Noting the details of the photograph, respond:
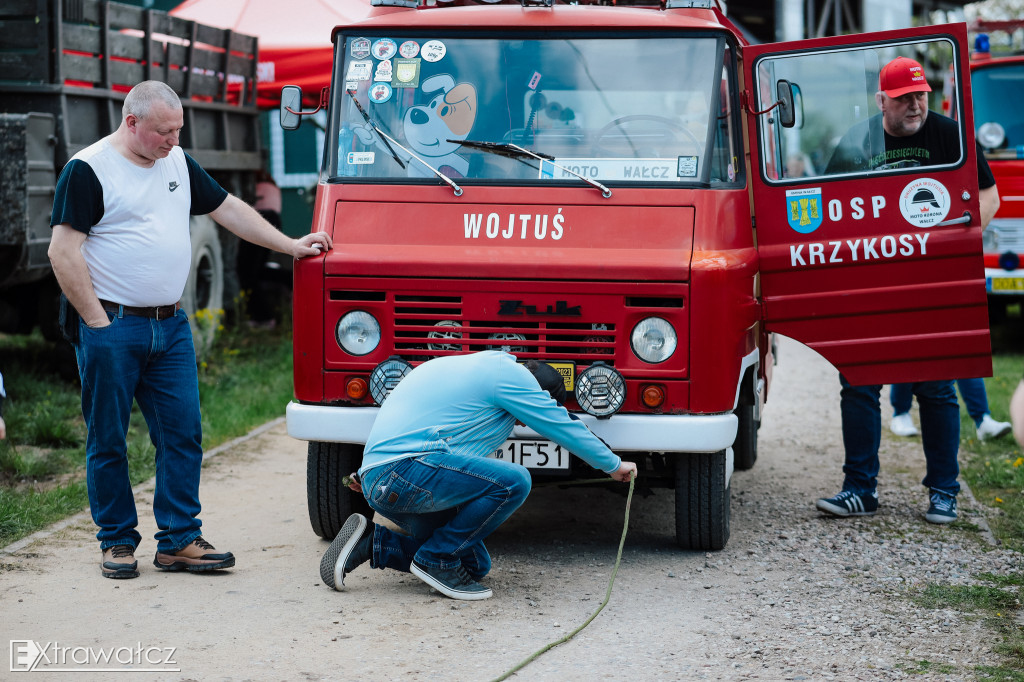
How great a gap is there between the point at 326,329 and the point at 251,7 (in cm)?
819

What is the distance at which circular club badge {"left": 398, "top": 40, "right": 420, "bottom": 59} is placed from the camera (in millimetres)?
5516

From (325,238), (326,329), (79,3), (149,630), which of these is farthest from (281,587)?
(79,3)

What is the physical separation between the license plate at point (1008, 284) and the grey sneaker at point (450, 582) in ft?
26.8

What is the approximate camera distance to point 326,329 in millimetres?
5094

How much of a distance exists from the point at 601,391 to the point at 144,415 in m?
1.93

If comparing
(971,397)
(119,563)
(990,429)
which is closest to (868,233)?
(971,397)

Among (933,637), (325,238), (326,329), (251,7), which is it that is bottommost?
(933,637)

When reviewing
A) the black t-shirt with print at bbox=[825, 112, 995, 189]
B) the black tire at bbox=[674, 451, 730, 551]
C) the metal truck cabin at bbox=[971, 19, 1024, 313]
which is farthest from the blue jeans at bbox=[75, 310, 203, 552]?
the metal truck cabin at bbox=[971, 19, 1024, 313]

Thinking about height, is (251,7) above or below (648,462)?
above

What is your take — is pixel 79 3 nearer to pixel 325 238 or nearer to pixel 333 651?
pixel 325 238

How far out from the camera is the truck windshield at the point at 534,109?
5.31 metres

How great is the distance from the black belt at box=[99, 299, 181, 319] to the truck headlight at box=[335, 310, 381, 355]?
27.7 inches

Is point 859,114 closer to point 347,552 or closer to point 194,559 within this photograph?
point 347,552

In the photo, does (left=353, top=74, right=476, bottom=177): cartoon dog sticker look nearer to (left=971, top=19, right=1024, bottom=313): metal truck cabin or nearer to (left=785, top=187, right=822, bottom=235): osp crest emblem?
(left=785, top=187, right=822, bottom=235): osp crest emblem
